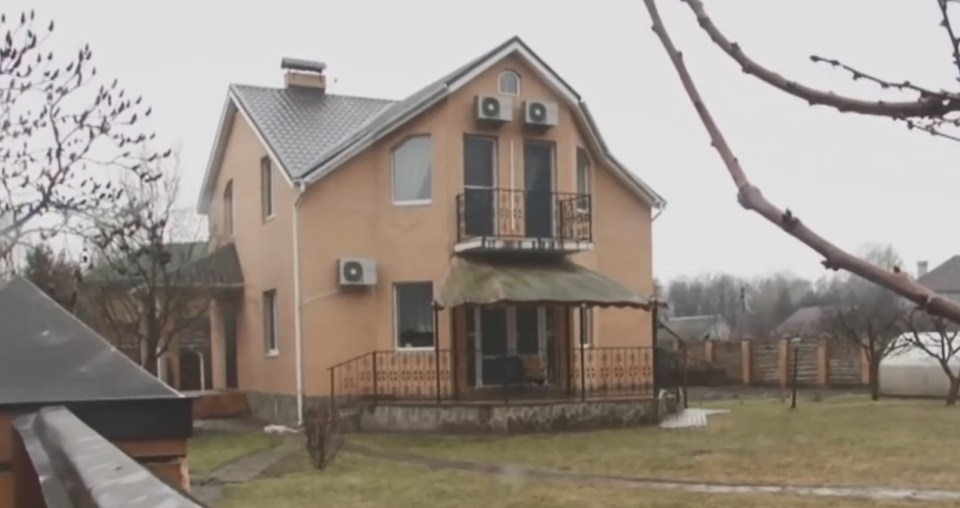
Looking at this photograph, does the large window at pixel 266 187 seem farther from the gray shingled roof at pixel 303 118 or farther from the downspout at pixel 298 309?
the downspout at pixel 298 309

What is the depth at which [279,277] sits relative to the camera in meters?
20.5

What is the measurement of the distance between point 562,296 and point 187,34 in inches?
393

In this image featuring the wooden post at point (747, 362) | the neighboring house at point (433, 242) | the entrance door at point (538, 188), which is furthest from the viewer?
the wooden post at point (747, 362)

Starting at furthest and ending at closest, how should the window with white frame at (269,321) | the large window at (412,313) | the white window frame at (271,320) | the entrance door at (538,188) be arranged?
the window with white frame at (269,321), the white window frame at (271,320), the entrance door at (538,188), the large window at (412,313)

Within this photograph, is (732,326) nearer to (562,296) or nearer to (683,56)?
(562,296)

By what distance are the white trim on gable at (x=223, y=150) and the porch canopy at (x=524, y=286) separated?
3.61 m

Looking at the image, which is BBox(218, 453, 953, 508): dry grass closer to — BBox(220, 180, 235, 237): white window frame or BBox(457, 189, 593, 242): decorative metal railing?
BBox(457, 189, 593, 242): decorative metal railing

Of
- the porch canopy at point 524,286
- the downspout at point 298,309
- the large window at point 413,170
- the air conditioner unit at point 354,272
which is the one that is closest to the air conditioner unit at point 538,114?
the large window at point 413,170

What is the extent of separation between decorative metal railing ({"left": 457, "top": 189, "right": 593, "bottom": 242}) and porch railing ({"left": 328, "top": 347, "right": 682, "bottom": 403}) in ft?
7.54

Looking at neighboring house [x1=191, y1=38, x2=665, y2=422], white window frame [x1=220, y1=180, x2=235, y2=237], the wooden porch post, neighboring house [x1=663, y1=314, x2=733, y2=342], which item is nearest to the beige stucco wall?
neighboring house [x1=191, y1=38, x2=665, y2=422]

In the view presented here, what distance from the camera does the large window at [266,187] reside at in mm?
21473

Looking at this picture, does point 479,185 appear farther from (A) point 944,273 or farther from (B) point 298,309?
(A) point 944,273

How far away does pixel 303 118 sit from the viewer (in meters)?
21.7

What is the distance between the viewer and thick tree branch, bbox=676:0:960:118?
43.9 inches
